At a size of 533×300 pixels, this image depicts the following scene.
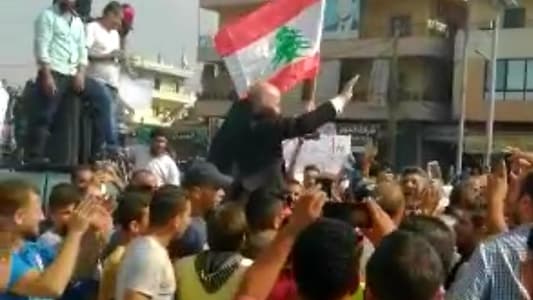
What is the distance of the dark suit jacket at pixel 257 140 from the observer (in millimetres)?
7695

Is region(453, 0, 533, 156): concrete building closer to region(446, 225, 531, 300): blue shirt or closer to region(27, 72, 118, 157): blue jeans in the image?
region(27, 72, 118, 157): blue jeans

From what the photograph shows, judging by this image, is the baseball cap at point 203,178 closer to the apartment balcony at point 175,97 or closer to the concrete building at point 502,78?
the concrete building at point 502,78

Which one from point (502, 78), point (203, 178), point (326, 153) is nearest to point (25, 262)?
point (203, 178)

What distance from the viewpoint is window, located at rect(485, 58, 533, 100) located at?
1796 inches

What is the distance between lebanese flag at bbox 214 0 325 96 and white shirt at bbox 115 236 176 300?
4875 mm

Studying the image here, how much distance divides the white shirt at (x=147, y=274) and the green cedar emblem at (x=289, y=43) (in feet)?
17.1

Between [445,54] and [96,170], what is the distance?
3932 cm

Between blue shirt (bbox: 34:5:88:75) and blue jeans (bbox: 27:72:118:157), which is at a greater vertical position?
blue shirt (bbox: 34:5:88:75)

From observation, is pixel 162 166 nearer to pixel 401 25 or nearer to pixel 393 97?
pixel 393 97

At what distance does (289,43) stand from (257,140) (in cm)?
283

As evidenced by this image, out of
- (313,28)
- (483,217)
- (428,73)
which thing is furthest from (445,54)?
(483,217)

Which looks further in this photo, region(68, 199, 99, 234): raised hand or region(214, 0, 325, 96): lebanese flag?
region(214, 0, 325, 96): lebanese flag

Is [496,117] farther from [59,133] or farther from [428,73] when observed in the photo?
[59,133]

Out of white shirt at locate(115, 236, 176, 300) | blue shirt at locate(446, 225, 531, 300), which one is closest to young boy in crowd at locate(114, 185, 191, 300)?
white shirt at locate(115, 236, 176, 300)
